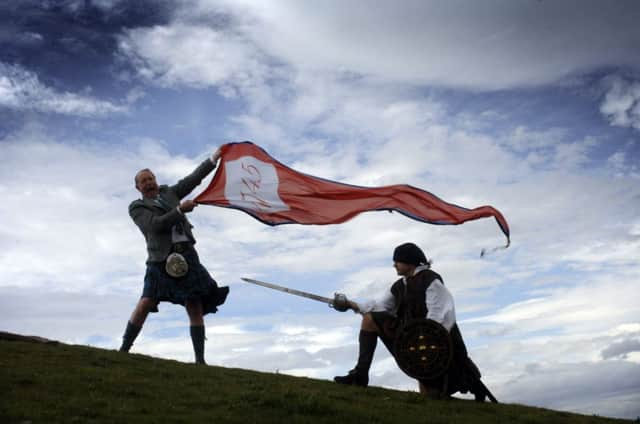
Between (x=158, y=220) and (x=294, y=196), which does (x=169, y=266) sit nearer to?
(x=158, y=220)

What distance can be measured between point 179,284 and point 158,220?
1218 millimetres

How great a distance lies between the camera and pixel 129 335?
12.4m

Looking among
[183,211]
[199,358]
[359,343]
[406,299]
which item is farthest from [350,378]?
[183,211]

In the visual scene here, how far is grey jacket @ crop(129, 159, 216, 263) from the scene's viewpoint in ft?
39.9

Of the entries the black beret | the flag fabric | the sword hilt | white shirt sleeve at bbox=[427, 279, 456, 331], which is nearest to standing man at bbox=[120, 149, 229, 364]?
the flag fabric

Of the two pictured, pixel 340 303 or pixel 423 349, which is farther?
pixel 340 303

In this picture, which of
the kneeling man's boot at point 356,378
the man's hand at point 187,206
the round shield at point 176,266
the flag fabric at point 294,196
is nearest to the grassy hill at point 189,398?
the kneeling man's boot at point 356,378

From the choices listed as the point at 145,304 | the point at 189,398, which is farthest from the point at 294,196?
the point at 189,398

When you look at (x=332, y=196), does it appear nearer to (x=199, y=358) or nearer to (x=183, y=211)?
(x=183, y=211)

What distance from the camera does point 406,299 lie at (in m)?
10.4

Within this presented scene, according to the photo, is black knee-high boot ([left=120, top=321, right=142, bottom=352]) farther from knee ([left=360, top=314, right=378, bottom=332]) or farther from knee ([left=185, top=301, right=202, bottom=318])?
knee ([left=360, top=314, right=378, bottom=332])

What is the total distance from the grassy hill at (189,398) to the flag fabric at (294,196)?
318cm

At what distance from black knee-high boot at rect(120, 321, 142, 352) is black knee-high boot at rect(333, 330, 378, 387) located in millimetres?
4149

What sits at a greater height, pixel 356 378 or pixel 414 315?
pixel 414 315
